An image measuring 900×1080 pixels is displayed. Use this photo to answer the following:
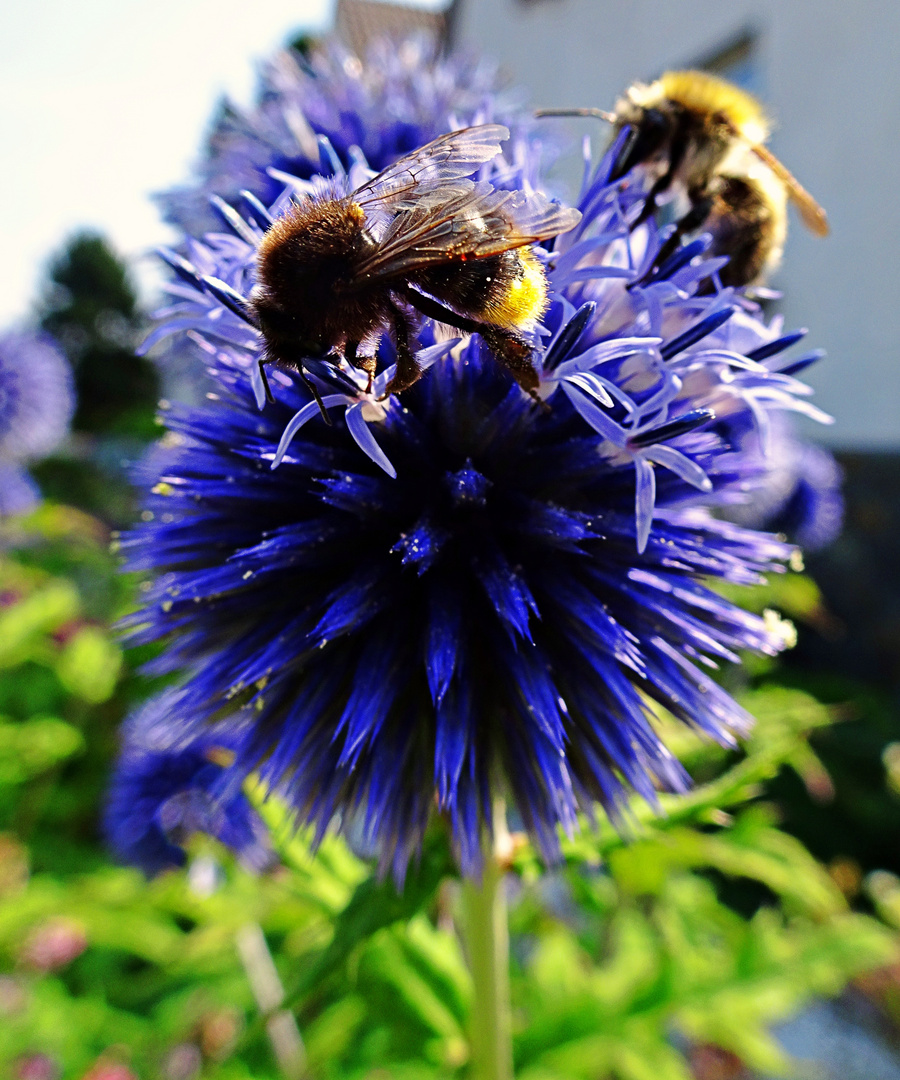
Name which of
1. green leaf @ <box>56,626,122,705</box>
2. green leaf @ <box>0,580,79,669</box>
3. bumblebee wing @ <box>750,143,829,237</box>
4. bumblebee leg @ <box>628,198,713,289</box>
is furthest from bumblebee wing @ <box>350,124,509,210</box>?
green leaf @ <box>0,580,79,669</box>

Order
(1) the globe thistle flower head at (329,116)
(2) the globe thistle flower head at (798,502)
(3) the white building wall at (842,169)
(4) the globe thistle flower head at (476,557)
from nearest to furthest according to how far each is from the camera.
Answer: (4) the globe thistle flower head at (476,557)
(1) the globe thistle flower head at (329,116)
(2) the globe thistle flower head at (798,502)
(3) the white building wall at (842,169)

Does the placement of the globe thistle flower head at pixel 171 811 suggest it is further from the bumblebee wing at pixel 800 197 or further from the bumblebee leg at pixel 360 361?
the bumblebee wing at pixel 800 197

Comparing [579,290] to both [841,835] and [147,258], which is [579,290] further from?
[841,835]

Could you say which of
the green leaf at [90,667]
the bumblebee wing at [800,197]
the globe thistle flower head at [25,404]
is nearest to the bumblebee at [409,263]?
the bumblebee wing at [800,197]

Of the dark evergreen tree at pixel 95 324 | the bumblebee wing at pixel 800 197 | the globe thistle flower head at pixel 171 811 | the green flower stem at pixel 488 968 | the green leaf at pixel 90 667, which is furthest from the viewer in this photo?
the dark evergreen tree at pixel 95 324

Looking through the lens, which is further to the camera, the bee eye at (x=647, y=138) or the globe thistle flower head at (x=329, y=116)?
the globe thistle flower head at (x=329, y=116)

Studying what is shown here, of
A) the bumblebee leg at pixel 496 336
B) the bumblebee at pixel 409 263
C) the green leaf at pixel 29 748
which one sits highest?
the bumblebee at pixel 409 263
